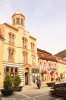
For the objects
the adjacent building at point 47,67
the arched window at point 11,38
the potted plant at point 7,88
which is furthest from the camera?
the adjacent building at point 47,67

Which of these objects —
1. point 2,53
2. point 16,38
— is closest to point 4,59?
point 2,53

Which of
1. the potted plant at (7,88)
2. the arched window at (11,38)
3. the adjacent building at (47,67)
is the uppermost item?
the arched window at (11,38)

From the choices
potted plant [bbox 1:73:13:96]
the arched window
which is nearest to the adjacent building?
the arched window

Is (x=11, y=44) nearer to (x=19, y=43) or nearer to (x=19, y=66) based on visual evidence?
(x=19, y=43)

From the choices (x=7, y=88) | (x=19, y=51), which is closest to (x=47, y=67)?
(x=19, y=51)

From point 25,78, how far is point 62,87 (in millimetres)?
18798

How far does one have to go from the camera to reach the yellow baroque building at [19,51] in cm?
3378

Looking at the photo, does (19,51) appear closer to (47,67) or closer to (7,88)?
(7,88)

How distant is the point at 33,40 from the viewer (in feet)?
139

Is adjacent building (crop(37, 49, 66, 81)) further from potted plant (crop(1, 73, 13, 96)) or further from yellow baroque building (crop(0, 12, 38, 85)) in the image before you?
potted plant (crop(1, 73, 13, 96))

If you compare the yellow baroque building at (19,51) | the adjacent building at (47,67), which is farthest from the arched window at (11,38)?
the adjacent building at (47,67)

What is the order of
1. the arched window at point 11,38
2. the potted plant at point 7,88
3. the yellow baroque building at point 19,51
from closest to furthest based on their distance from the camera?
the potted plant at point 7,88 < the yellow baroque building at point 19,51 < the arched window at point 11,38

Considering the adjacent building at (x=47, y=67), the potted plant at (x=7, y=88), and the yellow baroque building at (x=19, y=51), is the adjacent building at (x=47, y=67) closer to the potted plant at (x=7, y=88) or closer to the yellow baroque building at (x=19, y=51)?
the yellow baroque building at (x=19, y=51)

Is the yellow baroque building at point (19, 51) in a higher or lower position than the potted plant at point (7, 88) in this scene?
higher
